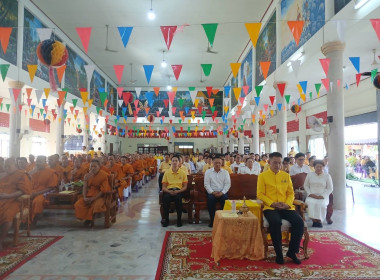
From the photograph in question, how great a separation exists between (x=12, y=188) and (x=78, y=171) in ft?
9.93

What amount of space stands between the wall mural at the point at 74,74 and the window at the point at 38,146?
18.0 feet

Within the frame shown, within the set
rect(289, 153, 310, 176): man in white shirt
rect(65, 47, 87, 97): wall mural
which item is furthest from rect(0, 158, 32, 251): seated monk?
rect(65, 47, 87, 97): wall mural

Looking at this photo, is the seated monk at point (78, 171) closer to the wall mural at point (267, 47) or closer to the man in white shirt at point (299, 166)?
the man in white shirt at point (299, 166)

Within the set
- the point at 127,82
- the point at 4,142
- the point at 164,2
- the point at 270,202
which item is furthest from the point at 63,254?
the point at 127,82

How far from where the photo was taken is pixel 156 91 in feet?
38.3

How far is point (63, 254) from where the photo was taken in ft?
11.9

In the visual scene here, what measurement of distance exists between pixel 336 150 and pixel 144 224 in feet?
16.4

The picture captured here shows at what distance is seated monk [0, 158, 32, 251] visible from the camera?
12.6 feet

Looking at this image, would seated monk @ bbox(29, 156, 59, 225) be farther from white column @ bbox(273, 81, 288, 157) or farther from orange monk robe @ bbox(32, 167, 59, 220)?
white column @ bbox(273, 81, 288, 157)

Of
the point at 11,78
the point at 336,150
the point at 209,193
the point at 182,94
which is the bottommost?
the point at 209,193

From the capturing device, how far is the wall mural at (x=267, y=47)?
993 centimetres

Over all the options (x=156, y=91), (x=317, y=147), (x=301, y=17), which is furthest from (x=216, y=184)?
(x=317, y=147)

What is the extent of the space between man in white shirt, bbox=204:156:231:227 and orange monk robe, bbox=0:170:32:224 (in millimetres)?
3092

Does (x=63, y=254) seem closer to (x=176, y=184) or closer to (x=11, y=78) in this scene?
(x=176, y=184)
